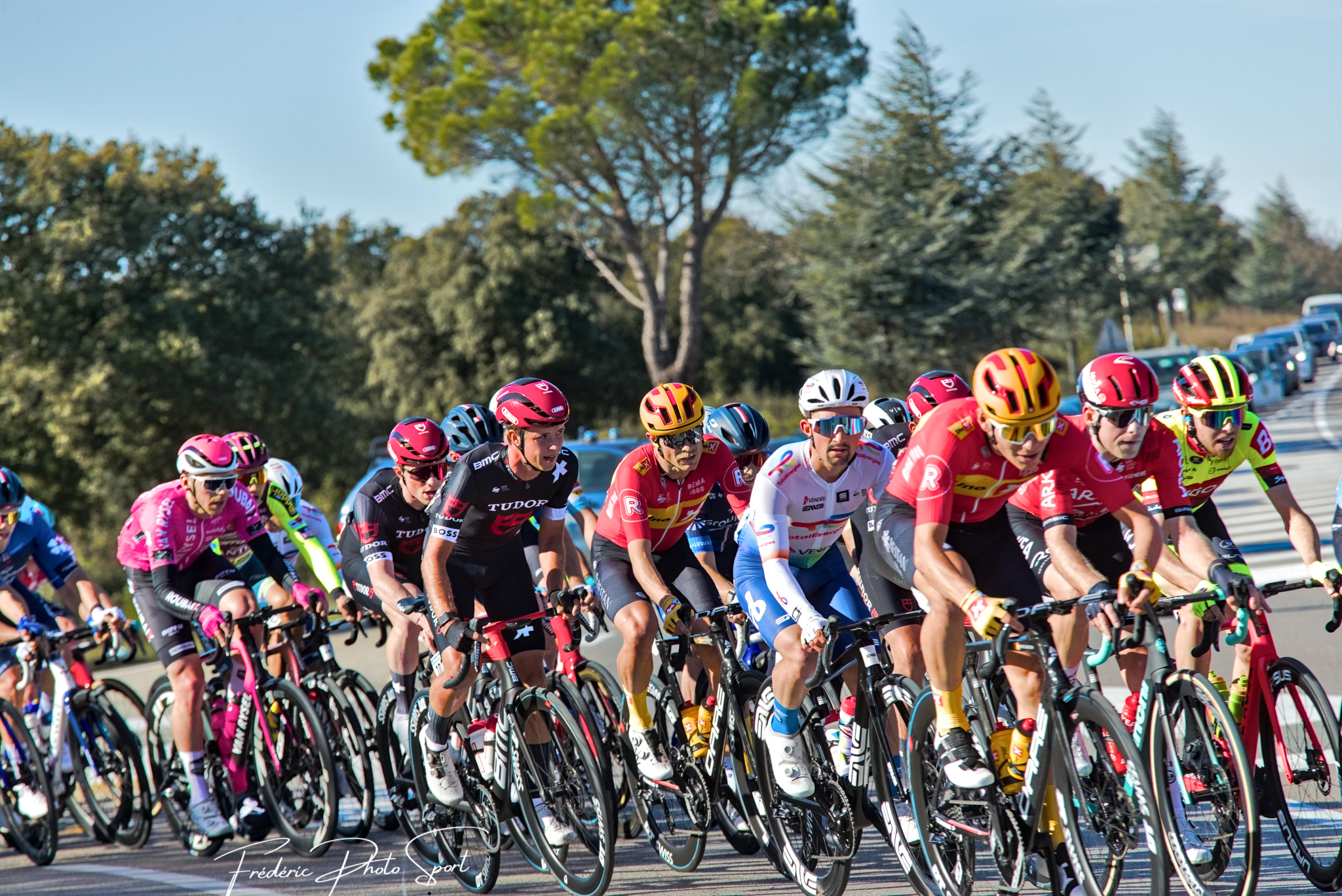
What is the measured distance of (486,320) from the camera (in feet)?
120

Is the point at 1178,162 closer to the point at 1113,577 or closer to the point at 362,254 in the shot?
the point at 362,254

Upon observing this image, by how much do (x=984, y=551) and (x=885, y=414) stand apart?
8.07 ft

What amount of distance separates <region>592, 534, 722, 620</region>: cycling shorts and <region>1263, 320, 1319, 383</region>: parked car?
38.6 metres

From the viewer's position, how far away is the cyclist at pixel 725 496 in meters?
6.26

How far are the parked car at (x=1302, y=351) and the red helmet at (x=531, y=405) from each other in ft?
130

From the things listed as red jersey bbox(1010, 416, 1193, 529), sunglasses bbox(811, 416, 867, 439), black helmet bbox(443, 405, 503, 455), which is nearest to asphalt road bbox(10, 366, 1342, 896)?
red jersey bbox(1010, 416, 1193, 529)

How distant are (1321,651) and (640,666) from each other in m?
5.66

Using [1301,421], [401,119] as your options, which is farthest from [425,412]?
[1301,421]

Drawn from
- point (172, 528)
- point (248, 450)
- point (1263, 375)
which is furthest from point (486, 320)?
point (172, 528)

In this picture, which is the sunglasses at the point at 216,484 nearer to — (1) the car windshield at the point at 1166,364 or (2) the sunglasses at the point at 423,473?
(2) the sunglasses at the point at 423,473

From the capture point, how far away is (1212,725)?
3.75 meters

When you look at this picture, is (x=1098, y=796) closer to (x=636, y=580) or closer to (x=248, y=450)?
(x=636, y=580)

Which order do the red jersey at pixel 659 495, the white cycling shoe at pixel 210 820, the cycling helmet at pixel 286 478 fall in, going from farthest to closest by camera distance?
1. the cycling helmet at pixel 286 478
2. the white cycling shoe at pixel 210 820
3. the red jersey at pixel 659 495

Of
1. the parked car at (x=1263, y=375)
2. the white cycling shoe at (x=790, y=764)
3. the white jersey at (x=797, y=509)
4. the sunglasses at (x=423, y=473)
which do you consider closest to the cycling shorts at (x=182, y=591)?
the sunglasses at (x=423, y=473)
